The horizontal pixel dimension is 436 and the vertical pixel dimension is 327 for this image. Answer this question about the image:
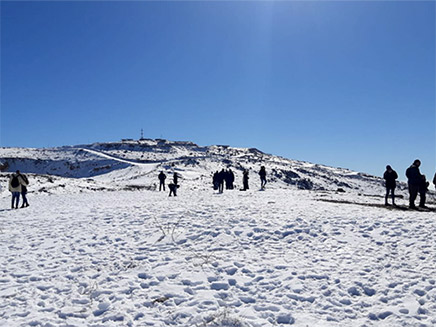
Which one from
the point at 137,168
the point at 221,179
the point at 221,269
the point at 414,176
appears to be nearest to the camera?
the point at 221,269

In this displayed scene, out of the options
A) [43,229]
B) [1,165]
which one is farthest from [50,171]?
[43,229]

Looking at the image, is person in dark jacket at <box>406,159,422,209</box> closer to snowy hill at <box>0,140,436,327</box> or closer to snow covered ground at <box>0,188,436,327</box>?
snowy hill at <box>0,140,436,327</box>

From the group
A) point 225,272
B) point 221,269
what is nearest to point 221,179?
point 221,269

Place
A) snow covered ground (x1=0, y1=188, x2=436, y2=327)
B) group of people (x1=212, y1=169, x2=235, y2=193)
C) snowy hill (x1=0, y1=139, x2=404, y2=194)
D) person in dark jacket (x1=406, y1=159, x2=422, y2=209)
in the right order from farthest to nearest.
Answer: snowy hill (x1=0, y1=139, x2=404, y2=194)
group of people (x1=212, y1=169, x2=235, y2=193)
person in dark jacket (x1=406, y1=159, x2=422, y2=209)
snow covered ground (x1=0, y1=188, x2=436, y2=327)

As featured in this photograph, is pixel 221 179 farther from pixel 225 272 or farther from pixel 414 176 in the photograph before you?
pixel 225 272

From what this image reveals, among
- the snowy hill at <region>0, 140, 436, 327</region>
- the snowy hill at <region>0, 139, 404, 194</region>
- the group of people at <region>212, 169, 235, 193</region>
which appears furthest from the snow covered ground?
the snowy hill at <region>0, 139, 404, 194</region>

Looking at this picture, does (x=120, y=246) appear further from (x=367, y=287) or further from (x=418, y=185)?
(x=418, y=185)

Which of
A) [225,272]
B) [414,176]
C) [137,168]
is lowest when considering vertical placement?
[225,272]

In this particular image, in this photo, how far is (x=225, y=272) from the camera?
7.64 meters

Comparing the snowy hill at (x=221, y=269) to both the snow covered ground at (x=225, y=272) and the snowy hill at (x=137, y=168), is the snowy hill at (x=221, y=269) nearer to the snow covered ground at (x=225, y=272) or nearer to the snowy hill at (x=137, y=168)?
the snow covered ground at (x=225, y=272)

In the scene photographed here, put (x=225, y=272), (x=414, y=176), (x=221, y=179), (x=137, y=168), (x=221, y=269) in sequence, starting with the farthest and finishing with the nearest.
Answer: (x=137, y=168) → (x=221, y=179) → (x=414, y=176) → (x=221, y=269) → (x=225, y=272)

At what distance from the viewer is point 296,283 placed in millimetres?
7016

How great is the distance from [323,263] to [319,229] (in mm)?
3027

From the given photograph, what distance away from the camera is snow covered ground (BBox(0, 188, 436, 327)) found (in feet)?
19.1
